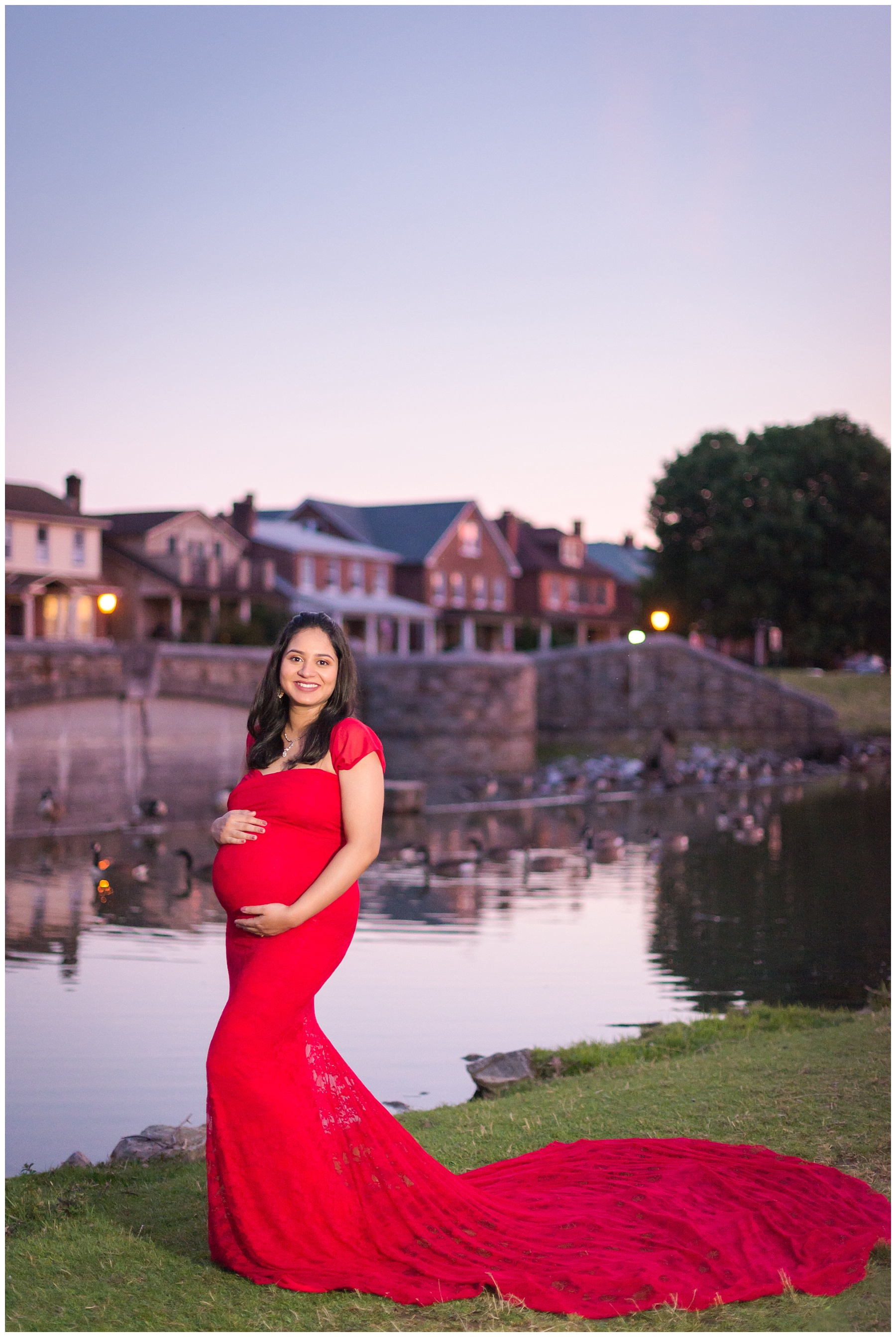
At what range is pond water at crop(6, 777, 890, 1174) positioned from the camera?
8.48m

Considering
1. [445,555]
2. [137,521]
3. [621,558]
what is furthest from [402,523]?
[621,558]

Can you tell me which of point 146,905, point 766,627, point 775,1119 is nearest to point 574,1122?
point 775,1119

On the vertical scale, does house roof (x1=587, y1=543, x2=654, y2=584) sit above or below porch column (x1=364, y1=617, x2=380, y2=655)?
above

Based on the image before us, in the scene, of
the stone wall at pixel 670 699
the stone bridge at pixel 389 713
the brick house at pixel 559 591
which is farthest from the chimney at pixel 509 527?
the stone wall at pixel 670 699

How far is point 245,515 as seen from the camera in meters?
50.4

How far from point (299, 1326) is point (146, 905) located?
498 inches

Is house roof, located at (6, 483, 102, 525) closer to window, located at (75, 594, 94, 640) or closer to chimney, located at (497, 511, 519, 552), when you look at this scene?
window, located at (75, 594, 94, 640)

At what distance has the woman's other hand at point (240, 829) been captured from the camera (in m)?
4.40

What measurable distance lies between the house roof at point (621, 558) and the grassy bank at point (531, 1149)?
6869 centimetres

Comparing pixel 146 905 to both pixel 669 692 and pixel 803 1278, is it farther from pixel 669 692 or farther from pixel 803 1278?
pixel 669 692

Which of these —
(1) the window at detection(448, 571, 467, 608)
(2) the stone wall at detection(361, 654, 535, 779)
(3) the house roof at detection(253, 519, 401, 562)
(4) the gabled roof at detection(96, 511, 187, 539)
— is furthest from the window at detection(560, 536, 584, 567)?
(2) the stone wall at detection(361, 654, 535, 779)

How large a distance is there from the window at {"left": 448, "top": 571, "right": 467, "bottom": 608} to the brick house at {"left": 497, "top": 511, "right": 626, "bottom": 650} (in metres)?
3.25

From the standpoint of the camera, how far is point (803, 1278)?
13.3 ft

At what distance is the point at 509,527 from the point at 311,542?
13.5m
